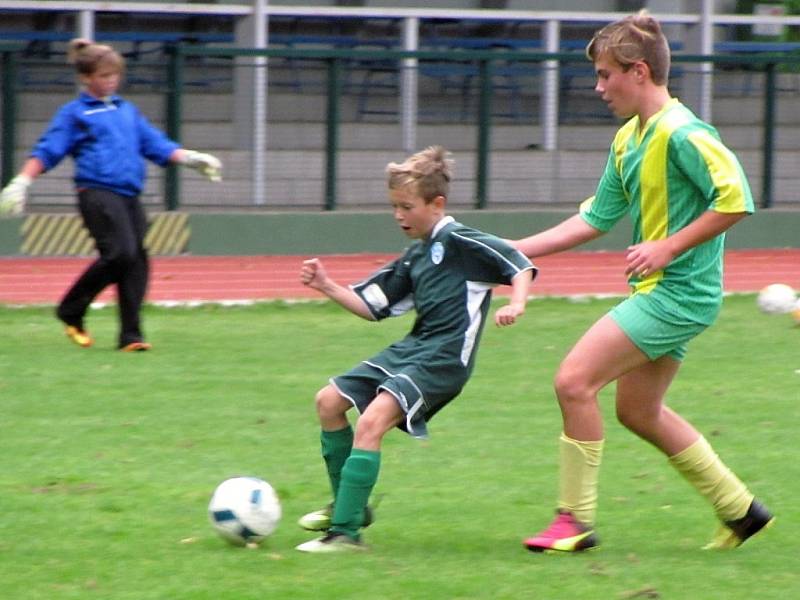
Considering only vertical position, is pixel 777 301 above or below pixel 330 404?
below

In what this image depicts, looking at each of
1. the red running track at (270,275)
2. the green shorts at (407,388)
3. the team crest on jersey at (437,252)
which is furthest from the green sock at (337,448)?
the red running track at (270,275)

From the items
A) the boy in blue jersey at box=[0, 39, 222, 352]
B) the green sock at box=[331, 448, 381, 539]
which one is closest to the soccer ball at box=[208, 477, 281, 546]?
the green sock at box=[331, 448, 381, 539]

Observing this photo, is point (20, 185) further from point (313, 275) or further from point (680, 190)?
point (680, 190)

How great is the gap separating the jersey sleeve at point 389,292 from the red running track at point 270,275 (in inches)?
292

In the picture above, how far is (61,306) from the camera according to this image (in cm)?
1005

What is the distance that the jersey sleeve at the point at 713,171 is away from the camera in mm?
4934

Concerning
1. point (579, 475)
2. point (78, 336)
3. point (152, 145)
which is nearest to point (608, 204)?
point (579, 475)

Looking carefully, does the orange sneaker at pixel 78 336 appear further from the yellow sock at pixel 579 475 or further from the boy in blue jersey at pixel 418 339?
the yellow sock at pixel 579 475

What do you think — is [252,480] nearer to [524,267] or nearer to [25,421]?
[524,267]

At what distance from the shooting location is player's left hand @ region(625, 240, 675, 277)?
194 inches

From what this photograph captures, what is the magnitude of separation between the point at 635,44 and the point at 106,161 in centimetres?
517

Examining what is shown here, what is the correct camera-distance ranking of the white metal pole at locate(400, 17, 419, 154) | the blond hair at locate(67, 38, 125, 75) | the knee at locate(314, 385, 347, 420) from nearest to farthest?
the knee at locate(314, 385, 347, 420), the blond hair at locate(67, 38, 125, 75), the white metal pole at locate(400, 17, 419, 154)

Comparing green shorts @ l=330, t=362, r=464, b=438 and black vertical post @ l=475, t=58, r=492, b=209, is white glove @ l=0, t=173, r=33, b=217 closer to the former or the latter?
green shorts @ l=330, t=362, r=464, b=438

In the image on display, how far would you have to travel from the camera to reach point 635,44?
199 inches
